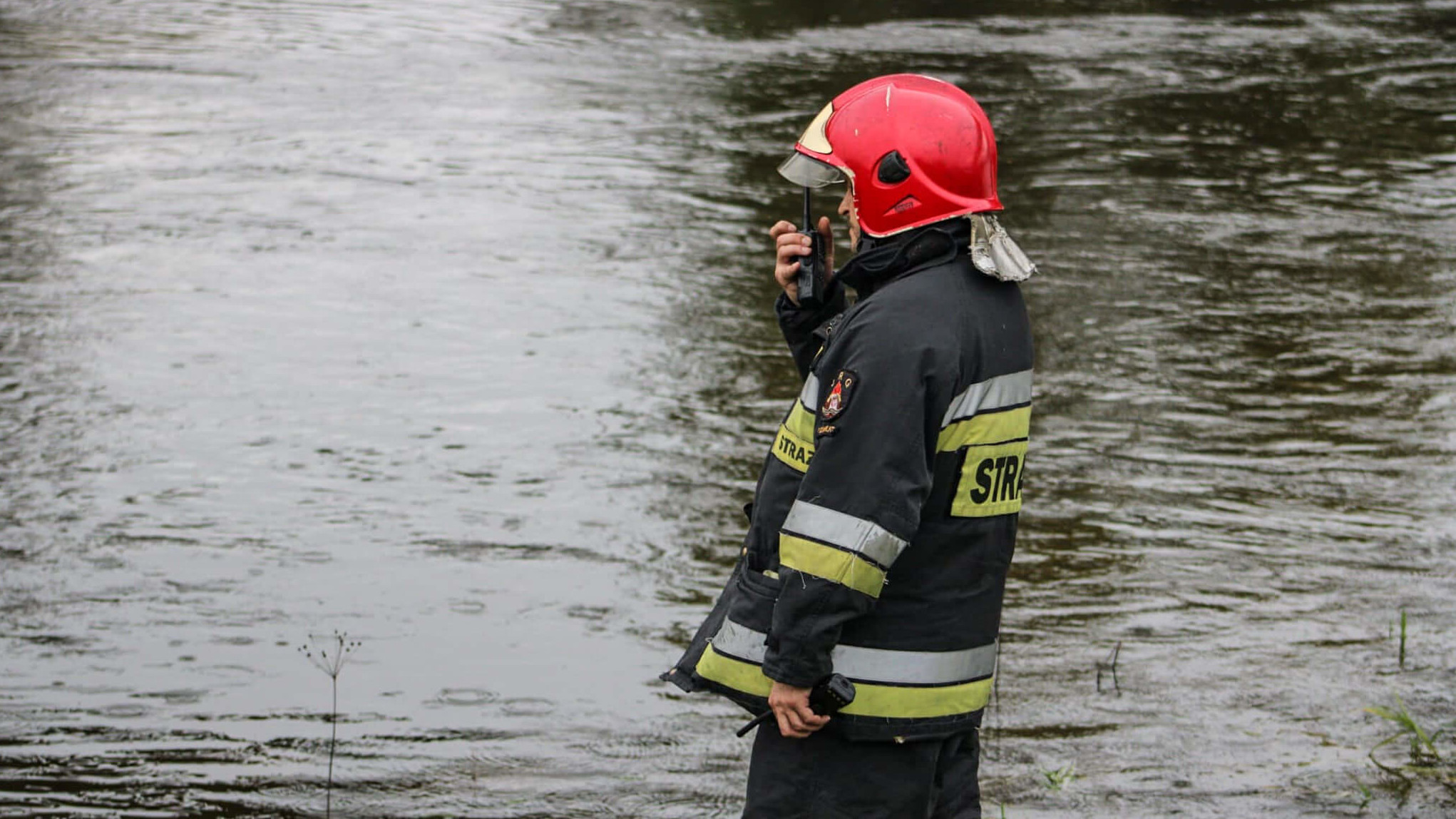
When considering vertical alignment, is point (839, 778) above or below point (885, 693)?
below

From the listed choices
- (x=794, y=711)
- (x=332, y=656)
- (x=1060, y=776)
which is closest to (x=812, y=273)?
(x=794, y=711)

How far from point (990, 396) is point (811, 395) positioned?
1.05 ft

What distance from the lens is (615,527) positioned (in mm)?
6879

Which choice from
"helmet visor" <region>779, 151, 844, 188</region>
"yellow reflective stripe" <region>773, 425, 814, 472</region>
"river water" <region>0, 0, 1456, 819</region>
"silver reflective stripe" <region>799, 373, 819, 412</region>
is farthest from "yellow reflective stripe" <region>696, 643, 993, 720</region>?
"river water" <region>0, 0, 1456, 819</region>

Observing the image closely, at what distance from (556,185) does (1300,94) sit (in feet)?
26.5

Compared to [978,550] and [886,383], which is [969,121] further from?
[978,550]

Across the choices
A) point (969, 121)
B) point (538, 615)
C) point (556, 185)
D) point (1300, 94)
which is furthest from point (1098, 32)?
point (969, 121)

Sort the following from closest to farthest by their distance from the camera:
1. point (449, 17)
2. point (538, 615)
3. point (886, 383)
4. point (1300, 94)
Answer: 1. point (886, 383)
2. point (538, 615)
3. point (1300, 94)
4. point (449, 17)

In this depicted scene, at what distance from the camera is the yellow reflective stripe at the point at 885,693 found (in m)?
3.16

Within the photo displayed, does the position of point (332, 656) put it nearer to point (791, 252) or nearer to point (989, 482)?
point (791, 252)

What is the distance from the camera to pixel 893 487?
9.77 feet

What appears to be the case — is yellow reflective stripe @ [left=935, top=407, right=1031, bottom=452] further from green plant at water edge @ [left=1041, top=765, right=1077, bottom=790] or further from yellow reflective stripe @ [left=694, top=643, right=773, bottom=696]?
green plant at water edge @ [left=1041, top=765, right=1077, bottom=790]

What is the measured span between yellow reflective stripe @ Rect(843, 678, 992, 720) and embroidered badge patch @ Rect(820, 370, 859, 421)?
51 centimetres

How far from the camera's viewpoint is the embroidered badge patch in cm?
Result: 301
